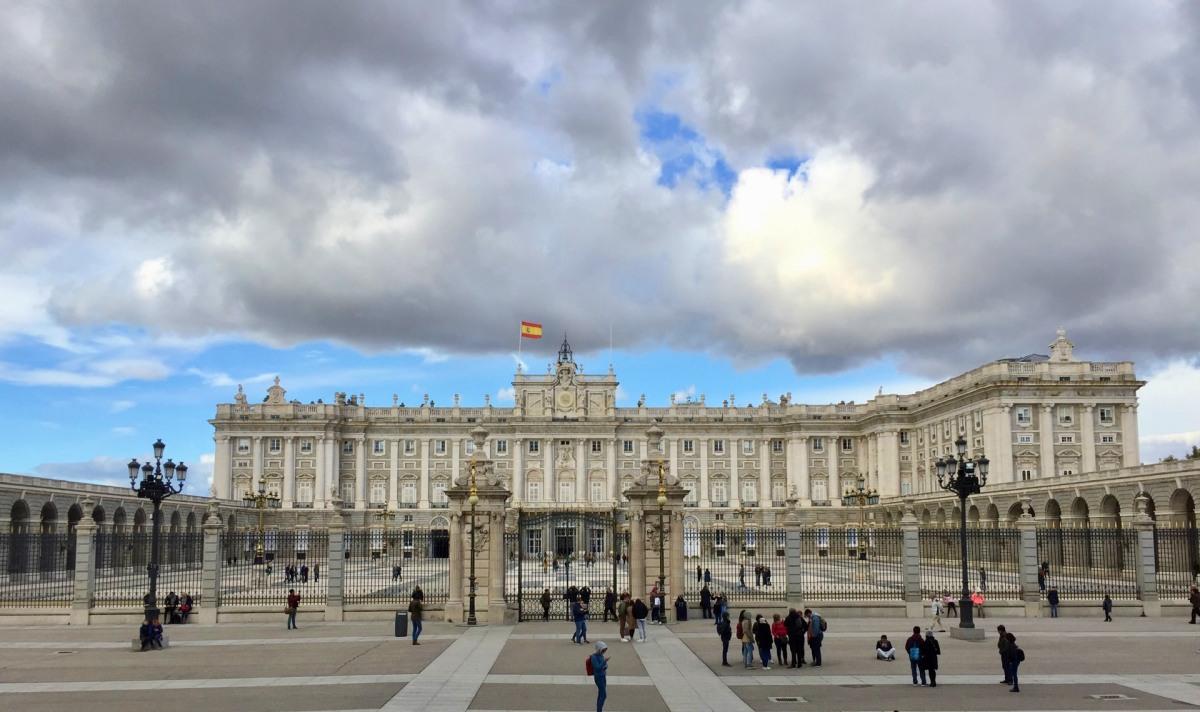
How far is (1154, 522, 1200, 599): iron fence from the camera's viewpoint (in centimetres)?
3778

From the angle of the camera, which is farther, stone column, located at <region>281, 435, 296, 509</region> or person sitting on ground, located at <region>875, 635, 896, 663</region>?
stone column, located at <region>281, 435, 296, 509</region>

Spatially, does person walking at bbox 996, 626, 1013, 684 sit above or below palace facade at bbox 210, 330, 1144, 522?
below

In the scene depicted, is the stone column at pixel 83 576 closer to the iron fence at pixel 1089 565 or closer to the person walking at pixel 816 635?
the person walking at pixel 816 635

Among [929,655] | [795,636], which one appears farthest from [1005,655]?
[795,636]

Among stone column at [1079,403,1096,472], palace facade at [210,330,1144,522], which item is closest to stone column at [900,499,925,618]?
stone column at [1079,403,1096,472]

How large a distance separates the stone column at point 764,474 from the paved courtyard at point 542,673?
8225cm

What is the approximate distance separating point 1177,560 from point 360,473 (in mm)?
81058

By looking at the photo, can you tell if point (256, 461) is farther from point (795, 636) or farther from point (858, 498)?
point (795, 636)

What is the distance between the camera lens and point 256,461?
367 feet

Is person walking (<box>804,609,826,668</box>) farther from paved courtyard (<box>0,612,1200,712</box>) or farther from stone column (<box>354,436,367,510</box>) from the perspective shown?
stone column (<box>354,436,367,510</box>)

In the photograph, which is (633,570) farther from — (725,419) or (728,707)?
(725,419)

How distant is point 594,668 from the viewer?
17438 millimetres

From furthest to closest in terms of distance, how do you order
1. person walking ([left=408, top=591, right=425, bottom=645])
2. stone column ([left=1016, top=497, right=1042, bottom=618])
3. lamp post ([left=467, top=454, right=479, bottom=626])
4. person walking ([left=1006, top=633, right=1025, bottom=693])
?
stone column ([left=1016, top=497, right=1042, bottom=618])
lamp post ([left=467, top=454, right=479, bottom=626])
person walking ([left=408, top=591, right=425, bottom=645])
person walking ([left=1006, top=633, right=1025, bottom=693])

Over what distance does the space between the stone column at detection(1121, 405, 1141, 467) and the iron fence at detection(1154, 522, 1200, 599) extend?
25.6m
